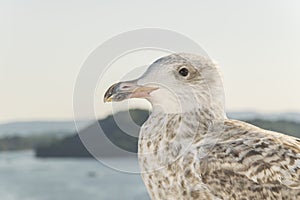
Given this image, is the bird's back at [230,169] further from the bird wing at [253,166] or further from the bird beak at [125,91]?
the bird beak at [125,91]

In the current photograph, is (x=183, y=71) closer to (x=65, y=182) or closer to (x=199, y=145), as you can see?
(x=199, y=145)

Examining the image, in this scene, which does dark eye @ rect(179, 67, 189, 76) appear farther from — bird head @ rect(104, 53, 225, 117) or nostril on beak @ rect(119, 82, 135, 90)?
nostril on beak @ rect(119, 82, 135, 90)

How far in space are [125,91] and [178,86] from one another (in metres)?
0.29

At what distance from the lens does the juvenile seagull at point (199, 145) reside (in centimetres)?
274

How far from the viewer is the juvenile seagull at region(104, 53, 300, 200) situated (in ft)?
8.99

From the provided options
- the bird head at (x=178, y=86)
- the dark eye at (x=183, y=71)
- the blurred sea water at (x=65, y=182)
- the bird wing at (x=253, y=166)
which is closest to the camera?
the bird wing at (x=253, y=166)

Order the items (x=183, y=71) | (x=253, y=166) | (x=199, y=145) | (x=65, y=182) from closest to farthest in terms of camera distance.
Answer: (x=253, y=166) < (x=199, y=145) < (x=183, y=71) < (x=65, y=182)

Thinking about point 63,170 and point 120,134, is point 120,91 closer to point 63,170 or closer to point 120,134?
point 120,134

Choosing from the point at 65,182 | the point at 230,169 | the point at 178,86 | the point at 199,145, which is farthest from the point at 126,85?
the point at 65,182

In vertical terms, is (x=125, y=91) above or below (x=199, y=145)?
above

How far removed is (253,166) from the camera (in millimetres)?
2758

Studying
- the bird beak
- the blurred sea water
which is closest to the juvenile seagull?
the bird beak

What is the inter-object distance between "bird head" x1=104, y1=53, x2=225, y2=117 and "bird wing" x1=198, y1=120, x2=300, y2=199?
0.25 m

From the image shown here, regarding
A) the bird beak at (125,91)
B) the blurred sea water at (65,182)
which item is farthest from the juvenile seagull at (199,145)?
the blurred sea water at (65,182)
